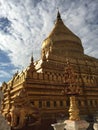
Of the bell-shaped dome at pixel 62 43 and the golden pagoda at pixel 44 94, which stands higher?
the bell-shaped dome at pixel 62 43

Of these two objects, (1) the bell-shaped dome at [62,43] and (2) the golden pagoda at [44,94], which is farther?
(1) the bell-shaped dome at [62,43]

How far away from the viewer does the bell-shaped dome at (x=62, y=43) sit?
31594 millimetres

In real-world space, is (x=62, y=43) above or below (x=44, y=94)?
above

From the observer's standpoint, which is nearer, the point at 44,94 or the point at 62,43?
the point at 44,94

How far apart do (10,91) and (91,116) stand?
387 inches

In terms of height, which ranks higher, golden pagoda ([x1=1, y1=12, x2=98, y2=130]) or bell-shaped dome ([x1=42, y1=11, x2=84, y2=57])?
bell-shaped dome ([x1=42, y1=11, x2=84, y2=57])

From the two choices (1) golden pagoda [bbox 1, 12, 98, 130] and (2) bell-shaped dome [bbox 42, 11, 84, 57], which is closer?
(1) golden pagoda [bbox 1, 12, 98, 130]

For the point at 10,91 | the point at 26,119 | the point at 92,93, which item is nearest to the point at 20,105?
the point at 26,119

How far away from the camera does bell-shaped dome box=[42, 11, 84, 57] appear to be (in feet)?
104

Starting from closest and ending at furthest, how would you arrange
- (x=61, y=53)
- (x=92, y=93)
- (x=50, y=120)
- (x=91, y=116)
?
1. (x=50, y=120)
2. (x=91, y=116)
3. (x=92, y=93)
4. (x=61, y=53)

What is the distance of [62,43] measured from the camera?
32594 mm

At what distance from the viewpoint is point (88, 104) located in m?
21.9

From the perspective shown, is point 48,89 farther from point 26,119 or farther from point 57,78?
point 26,119

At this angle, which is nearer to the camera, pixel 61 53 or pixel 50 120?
pixel 50 120
